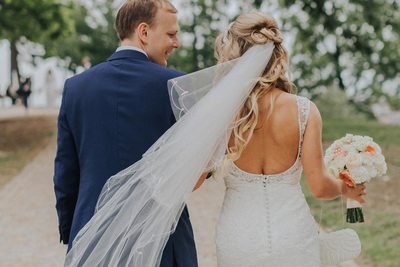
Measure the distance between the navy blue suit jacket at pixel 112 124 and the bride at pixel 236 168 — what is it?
75mm

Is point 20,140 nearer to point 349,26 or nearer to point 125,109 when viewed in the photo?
point 349,26

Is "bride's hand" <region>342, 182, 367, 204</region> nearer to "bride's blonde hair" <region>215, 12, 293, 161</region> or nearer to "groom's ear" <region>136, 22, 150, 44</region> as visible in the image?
"bride's blonde hair" <region>215, 12, 293, 161</region>

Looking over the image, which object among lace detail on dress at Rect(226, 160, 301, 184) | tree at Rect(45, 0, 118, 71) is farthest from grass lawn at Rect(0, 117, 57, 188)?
tree at Rect(45, 0, 118, 71)

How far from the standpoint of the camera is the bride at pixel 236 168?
3.02 meters

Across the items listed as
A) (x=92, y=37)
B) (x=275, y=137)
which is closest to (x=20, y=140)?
(x=275, y=137)

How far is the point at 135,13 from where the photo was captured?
307cm

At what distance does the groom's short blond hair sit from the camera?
3.06m

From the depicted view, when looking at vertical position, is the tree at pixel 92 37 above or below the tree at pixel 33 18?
below

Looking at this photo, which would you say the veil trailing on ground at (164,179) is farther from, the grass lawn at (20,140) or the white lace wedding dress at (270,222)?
the grass lawn at (20,140)

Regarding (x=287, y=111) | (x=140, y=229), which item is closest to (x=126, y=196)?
(x=140, y=229)

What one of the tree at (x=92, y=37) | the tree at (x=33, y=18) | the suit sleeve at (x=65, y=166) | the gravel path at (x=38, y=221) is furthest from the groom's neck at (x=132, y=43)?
the tree at (x=92, y=37)

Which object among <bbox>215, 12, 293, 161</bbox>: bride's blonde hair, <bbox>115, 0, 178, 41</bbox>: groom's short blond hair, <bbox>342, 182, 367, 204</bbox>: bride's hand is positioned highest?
<bbox>115, 0, 178, 41</bbox>: groom's short blond hair

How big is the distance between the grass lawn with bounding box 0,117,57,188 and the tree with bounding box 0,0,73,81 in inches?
111

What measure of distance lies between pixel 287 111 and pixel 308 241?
2.05 ft
